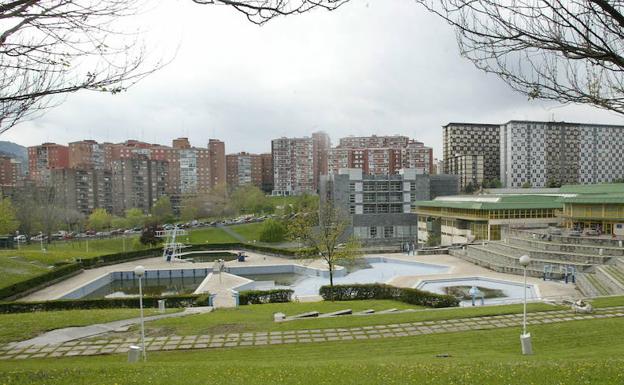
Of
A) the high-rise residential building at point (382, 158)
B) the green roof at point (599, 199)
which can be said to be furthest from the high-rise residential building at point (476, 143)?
the green roof at point (599, 199)

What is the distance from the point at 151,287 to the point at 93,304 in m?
11.1

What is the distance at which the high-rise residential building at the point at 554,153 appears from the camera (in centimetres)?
8569

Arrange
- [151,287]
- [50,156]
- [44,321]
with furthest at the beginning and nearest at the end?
[50,156] < [151,287] < [44,321]

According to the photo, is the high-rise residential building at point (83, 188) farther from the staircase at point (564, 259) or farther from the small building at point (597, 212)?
the small building at point (597, 212)

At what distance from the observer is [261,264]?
35531 mm

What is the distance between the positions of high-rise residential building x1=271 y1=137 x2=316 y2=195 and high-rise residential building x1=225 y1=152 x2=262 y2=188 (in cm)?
1029

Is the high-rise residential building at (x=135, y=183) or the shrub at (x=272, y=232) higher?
the high-rise residential building at (x=135, y=183)

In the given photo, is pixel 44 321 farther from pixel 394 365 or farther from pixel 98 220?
pixel 98 220

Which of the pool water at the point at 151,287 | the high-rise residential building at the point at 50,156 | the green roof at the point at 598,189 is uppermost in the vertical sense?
the high-rise residential building at the point at 50,156

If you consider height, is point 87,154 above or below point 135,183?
above

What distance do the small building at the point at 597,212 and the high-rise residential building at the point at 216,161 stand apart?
8230cm

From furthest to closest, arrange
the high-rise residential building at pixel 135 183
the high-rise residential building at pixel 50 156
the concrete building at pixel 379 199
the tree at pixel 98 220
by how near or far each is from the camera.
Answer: the high-rise residential building at pixel 50 156, the high-rise residential building at pixel 135 183, the tree at pixel 98 220, the concrete building at pixel 379 199

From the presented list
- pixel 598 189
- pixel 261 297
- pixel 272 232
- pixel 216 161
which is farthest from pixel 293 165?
pixel 261 297

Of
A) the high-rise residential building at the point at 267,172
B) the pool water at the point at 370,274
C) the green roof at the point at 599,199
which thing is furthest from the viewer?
the high-rise residential building at the point at 267,172
